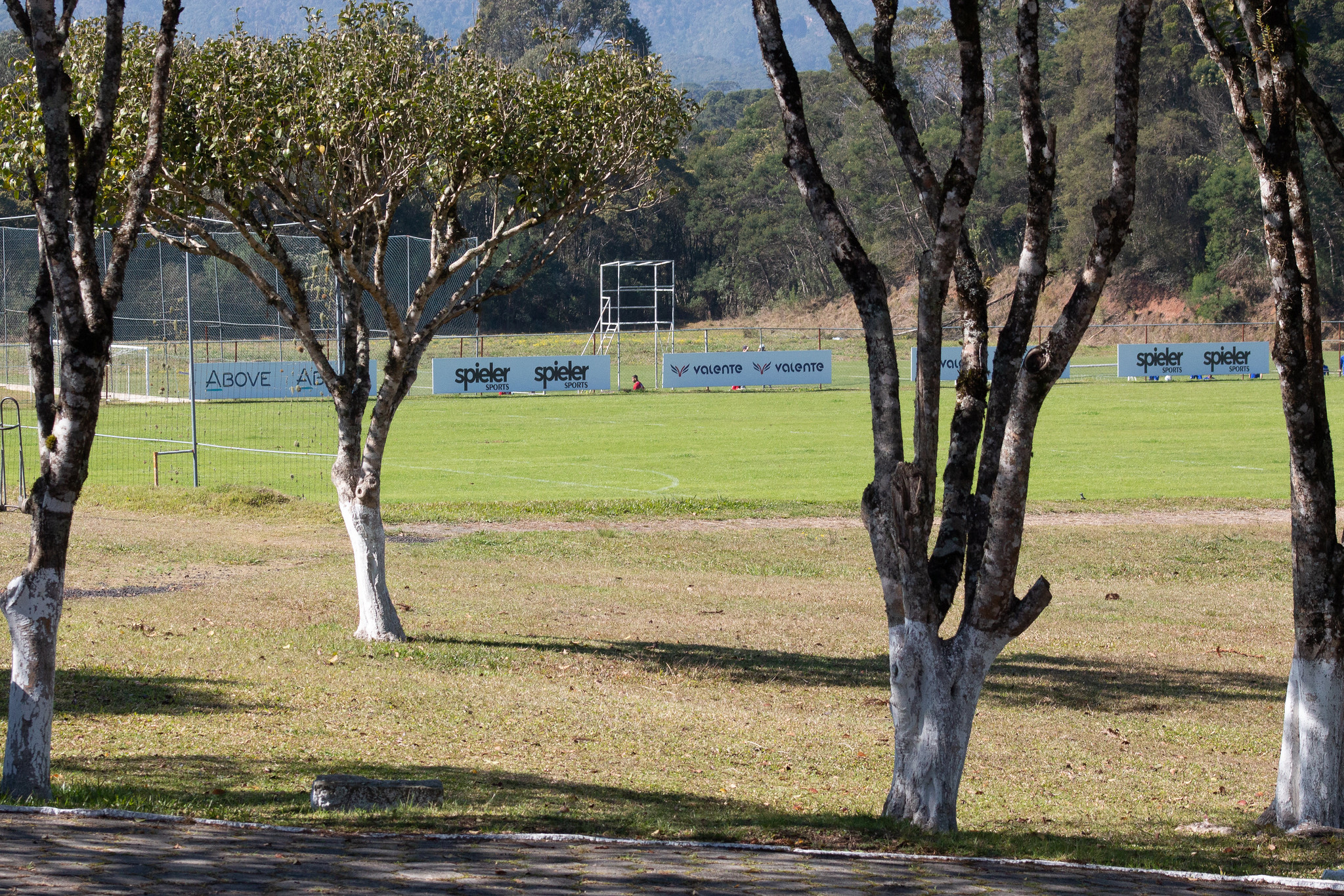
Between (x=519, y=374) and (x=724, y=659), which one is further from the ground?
(x=519, y=374)

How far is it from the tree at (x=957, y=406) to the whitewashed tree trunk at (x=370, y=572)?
18.7 ft

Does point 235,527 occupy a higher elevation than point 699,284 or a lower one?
lower

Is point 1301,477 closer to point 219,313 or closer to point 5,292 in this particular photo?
point 219,313

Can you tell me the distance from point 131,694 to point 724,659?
4652 mm

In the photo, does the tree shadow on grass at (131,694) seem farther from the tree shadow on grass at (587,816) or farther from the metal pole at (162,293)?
the metal pole at (162,293)

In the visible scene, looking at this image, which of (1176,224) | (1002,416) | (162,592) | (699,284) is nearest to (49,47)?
(1002,416)

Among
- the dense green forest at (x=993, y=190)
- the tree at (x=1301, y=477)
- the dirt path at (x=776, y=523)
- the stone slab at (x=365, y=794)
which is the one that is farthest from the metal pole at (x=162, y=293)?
the tree at (x=1301, y=477)

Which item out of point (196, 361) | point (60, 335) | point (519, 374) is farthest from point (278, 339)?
point (60, 335)

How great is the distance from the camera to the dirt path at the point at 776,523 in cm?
1877

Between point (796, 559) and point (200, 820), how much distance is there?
11.4 meters

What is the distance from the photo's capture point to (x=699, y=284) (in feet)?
318

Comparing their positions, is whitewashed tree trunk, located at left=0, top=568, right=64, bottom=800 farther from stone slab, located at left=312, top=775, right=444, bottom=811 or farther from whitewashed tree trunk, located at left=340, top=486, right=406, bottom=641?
whitewashed tree trunk, located at left=340, top=486, right=406, bottom=641

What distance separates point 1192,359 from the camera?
2131 inches

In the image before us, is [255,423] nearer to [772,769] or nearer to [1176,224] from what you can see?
[772,769]
